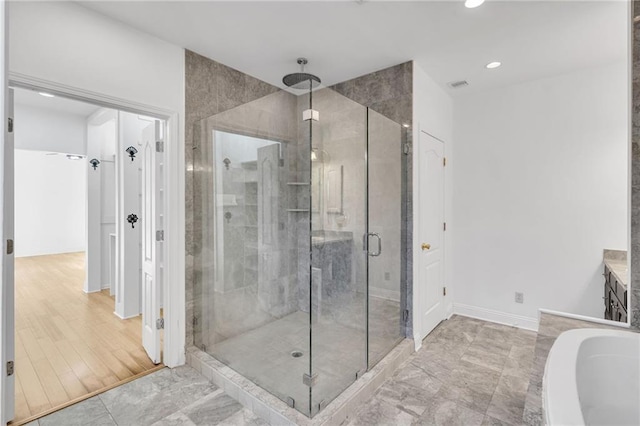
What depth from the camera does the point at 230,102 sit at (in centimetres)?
295

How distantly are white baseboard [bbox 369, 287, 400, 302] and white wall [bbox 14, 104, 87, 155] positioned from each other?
488cm

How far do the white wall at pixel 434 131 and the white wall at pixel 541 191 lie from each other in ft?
0.41

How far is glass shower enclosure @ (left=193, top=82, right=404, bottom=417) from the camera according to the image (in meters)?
2.54

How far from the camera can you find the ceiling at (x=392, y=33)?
2.04m

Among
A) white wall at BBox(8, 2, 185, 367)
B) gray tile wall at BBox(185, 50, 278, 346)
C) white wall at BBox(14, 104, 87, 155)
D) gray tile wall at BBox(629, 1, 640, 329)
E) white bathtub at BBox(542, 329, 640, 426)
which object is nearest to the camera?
white bathtub at BBox(542, 329, 640, 426)

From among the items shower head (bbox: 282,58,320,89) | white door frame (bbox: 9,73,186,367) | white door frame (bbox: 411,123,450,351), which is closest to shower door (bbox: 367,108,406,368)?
white door frame (bbox: 411,123,450,351)

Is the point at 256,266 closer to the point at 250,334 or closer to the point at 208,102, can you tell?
the point at 250,334

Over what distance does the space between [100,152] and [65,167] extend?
4.22 m

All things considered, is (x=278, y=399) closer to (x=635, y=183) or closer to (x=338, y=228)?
(x=338, y=228)

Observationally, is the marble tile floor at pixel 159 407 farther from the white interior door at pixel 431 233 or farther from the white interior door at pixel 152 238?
the white interior door at pixel 431 233

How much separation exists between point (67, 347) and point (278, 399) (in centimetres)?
221

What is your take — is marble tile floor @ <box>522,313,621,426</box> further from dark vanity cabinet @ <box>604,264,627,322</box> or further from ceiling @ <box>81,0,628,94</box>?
ceiling @ <box>81,0,628,94</box>

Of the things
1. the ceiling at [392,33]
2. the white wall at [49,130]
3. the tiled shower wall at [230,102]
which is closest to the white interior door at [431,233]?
the tiled shower wall at [230,102]

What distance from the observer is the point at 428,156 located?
307cm
